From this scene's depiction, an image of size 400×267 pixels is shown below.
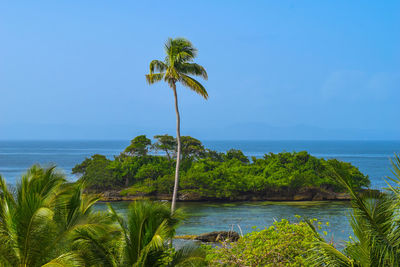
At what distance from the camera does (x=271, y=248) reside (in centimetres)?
1245

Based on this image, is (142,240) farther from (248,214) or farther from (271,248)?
(248,214)

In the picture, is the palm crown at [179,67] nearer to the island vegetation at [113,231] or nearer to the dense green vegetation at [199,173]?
the island vegetation at [113,231]

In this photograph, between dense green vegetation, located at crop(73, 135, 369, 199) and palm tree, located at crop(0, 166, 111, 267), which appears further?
dense green vegetation, located at crop(73, 135, 369, 199)

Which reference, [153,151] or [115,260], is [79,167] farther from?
[115,260]

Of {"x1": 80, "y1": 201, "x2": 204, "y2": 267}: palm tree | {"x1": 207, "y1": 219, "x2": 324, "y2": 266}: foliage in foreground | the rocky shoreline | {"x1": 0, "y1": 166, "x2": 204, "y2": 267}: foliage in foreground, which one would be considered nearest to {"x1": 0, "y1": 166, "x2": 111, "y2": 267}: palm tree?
{"x1": 0, "y1": 166, "x2": 204, "y2": 267}: foliage in foreground

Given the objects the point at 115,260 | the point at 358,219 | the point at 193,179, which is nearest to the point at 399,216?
the point at 358,219

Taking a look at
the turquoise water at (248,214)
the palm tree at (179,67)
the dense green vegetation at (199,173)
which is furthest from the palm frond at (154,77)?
the dense green vegetation at (199,173)

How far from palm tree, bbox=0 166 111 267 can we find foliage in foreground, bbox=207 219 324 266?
4522 millimetres

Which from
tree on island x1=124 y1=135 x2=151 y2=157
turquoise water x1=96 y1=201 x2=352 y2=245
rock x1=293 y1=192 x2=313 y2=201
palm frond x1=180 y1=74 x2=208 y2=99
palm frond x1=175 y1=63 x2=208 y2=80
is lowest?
turquoise water x1=96 y1=201 x2=352 y2=245

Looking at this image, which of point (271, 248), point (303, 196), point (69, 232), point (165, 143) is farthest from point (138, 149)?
point (69, 232)

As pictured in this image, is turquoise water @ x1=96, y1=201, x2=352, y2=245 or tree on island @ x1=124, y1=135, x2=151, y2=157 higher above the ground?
tree on island @ x1=124, y1=135, x2=151, y2=157

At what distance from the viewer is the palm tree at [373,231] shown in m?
7.59

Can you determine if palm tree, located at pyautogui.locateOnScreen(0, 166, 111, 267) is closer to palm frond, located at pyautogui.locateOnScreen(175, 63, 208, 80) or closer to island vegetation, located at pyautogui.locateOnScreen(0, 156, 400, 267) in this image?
island vegetation, located at pyautogui.locateOnScreen(0, 156, 400, 267)

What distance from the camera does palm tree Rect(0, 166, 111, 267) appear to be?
7613mm
